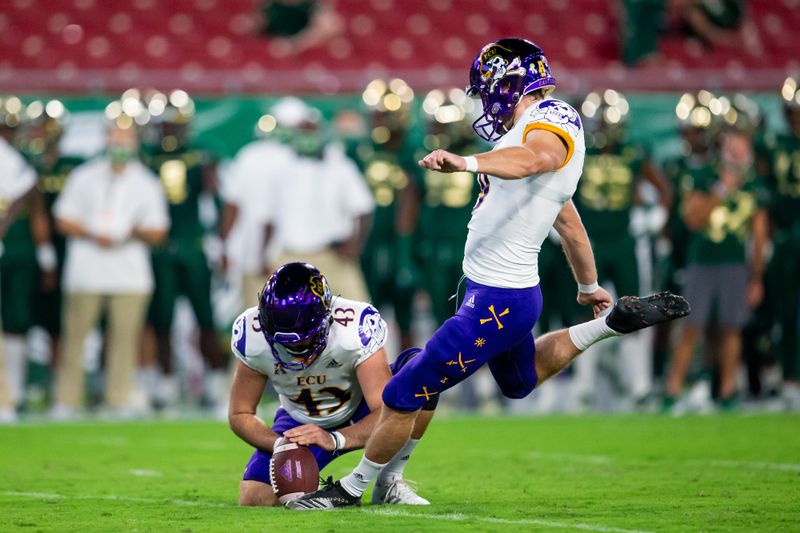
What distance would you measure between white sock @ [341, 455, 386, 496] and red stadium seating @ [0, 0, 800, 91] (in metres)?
8.31

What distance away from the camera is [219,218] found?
1078cm

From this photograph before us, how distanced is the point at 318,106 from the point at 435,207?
1297mm

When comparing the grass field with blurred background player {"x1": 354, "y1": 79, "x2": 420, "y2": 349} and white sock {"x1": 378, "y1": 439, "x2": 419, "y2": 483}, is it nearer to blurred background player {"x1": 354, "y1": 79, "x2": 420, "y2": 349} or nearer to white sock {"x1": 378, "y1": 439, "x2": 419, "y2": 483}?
white sock {"x1": 378, "y1": 439, "x2": 419, "y2": 483}

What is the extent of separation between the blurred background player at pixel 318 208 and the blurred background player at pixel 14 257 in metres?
1.84

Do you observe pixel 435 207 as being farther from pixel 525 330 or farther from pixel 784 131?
pixel 525 330

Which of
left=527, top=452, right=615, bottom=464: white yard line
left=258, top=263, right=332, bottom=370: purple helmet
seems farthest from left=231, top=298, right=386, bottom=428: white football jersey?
left=527, top=452, right=615, bottom=464: white yard line

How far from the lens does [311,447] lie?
5574 millimetres

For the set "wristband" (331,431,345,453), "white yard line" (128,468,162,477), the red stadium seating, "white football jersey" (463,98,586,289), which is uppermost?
the red stadium seating

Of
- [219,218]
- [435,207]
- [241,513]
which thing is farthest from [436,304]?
[241,513]

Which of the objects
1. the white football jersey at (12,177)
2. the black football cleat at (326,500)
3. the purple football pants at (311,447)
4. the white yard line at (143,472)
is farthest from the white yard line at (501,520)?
the white football jersey at (12,177)

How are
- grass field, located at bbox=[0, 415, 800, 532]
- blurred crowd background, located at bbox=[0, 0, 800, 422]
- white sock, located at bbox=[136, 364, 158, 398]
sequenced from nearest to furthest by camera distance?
grass field, located at bbox=[0, 415, 800, 532], blurred crowd background, located at bbox=[0, 0, 800, 422], white sock, located at bbox=[136, 364, 158, 398]

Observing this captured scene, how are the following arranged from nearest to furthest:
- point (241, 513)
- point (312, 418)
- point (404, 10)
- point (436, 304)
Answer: point (241, 513)
point (312, 418)
point (436, 304)
point (404, 10)

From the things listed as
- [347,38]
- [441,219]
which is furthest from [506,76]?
[347,38]

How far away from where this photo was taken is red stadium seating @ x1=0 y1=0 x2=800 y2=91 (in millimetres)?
13555
